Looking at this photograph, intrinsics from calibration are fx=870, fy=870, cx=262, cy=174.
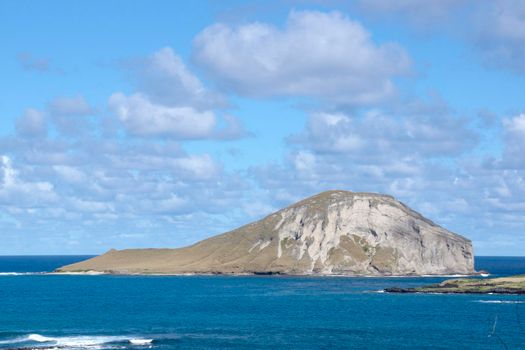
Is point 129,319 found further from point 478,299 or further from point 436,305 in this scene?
point 478,299

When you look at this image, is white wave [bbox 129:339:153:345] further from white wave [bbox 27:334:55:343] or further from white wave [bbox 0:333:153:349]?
white wave [bbox 27:334:55:343]

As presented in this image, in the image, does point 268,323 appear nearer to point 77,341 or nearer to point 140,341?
point 140,341

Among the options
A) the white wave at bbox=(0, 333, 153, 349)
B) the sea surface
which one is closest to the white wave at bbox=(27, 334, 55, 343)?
the white wave at bbox=(0, 333, 153, 349)

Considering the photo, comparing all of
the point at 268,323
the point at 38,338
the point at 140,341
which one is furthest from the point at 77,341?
the point at 268,323

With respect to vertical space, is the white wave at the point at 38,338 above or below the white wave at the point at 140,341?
above

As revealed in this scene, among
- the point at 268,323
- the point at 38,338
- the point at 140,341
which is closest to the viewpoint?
the point at 140,341

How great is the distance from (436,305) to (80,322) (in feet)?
237

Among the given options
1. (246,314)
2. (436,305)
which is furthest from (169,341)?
(436,305)

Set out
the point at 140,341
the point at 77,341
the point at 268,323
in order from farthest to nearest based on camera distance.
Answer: the point at 268,323 → the point at 77,341 → the point at 140,341

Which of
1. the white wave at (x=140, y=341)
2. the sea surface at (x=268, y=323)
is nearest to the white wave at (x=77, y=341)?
the white wave at (x=140, y=341)

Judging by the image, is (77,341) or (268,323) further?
(268,323)

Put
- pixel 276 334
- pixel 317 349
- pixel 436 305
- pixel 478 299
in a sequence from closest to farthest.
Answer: pixel 317 349, pixel 276 334, pixel 436 305, pixel 478 299

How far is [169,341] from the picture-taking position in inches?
4761

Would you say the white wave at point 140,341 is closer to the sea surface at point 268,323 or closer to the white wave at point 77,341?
the white wave at point 77,341
